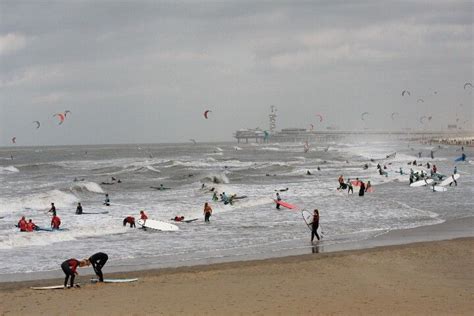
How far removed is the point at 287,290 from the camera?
34.6 ft

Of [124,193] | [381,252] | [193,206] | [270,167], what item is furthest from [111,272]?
[270,167]

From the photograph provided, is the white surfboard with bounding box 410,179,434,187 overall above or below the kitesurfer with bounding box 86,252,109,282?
below

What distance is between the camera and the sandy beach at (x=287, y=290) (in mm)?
9359

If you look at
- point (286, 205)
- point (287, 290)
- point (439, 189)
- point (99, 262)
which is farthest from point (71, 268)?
point (439, 189)

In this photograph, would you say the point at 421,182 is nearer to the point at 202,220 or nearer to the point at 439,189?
the point at 439,189

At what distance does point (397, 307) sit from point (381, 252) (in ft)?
15.5

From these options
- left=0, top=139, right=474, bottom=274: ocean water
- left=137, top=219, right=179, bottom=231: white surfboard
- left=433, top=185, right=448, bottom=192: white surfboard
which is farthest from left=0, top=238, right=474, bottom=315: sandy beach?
left=433, top=185, right=448, bottom=192: white surfboard

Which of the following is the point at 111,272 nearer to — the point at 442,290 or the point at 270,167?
the point at 442,290

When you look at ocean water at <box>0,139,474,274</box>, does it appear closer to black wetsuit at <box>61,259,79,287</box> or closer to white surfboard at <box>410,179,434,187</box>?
white surfboard at <box>410,179,434,187</box>

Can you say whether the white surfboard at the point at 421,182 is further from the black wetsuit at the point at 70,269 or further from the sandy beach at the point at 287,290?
the black wetsuit at the point at 70,269

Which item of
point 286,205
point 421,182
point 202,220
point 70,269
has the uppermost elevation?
point 70,269

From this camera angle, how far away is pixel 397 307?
916cm

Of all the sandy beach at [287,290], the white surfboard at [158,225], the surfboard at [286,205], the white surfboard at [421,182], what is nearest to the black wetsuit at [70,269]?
the sandy beach at [287,290]

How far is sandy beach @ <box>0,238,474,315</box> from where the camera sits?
936 centimetres
